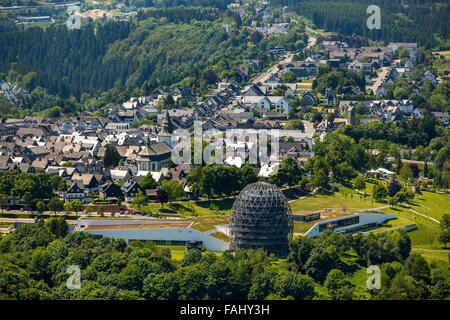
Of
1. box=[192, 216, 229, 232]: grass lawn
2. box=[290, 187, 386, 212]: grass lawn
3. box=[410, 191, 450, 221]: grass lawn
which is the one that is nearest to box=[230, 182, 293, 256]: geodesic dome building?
box=[192, 216, 229, 232]: grass lawn

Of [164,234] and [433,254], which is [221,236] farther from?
[433,254]

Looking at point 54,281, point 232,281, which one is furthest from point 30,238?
point 232,281

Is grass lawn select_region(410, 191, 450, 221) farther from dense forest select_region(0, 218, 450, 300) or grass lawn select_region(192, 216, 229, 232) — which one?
grass lawn select_region(192, 216, 229, 232)

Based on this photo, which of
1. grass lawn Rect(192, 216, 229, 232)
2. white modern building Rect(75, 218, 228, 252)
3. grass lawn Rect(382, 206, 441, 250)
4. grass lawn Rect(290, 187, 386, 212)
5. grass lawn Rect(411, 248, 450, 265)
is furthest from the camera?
grass lawn Rect(290, 187, 386, 212)

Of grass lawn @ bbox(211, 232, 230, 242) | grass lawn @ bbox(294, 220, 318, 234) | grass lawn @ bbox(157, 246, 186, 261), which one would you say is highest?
grass lawn @ bbox(294, 220, 318, 234)

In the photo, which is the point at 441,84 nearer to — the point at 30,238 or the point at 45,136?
the point at 45,136

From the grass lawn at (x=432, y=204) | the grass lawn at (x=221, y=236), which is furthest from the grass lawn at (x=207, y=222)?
the grass lawn at (x=432, y=204)

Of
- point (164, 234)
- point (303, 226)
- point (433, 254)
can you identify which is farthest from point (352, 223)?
point (164, 234)
